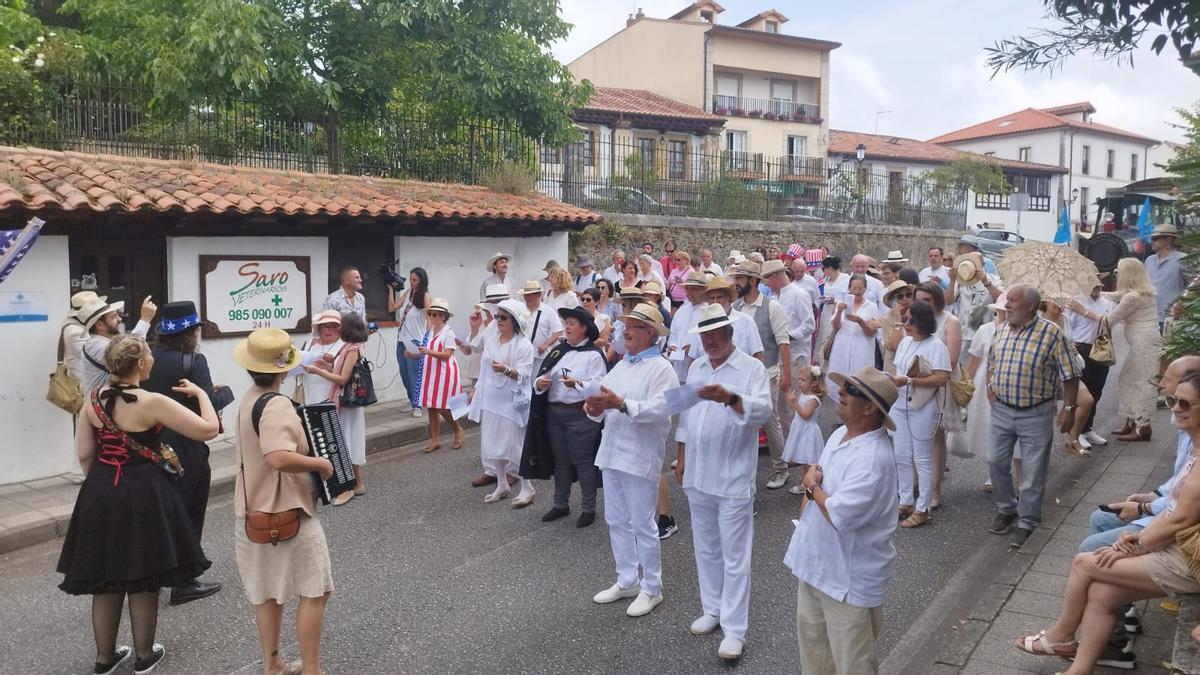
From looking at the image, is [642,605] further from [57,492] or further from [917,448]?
[57,492]

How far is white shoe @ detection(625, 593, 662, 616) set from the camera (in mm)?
5457

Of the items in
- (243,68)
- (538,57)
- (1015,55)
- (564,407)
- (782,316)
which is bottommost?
(564,407)

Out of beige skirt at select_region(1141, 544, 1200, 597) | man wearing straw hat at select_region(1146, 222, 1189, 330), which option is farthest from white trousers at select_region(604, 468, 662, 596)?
man wearing straw hat at select_region(1146, 222, 1189, 330)

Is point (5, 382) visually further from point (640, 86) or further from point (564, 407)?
point (640, 86)

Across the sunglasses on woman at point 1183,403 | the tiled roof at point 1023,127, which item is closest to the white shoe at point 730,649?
the sunglasses on woman at point 1183,403

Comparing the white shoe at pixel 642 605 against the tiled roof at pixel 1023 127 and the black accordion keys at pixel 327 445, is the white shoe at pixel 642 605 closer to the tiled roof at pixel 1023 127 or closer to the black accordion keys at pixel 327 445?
the black accordion keys at pixel 327 445

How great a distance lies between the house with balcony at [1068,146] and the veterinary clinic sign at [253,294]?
55.0 m

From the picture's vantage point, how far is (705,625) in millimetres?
5176

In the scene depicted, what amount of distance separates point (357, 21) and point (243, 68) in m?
3.30

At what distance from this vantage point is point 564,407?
7.07 m

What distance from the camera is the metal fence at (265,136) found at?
11008 millimetres

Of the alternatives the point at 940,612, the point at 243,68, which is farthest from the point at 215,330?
the point at 940,612

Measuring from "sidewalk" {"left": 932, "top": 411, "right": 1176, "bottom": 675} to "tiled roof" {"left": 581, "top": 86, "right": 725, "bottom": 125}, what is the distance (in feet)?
91.7

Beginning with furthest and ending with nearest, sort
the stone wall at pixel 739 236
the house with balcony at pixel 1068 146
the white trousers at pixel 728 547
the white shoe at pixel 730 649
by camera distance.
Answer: the house with balcony at pixel 1068 146
the stone wall at pixel 739 236
the white trousers at pixel 728 547
the white shoe at pixel 730 649
